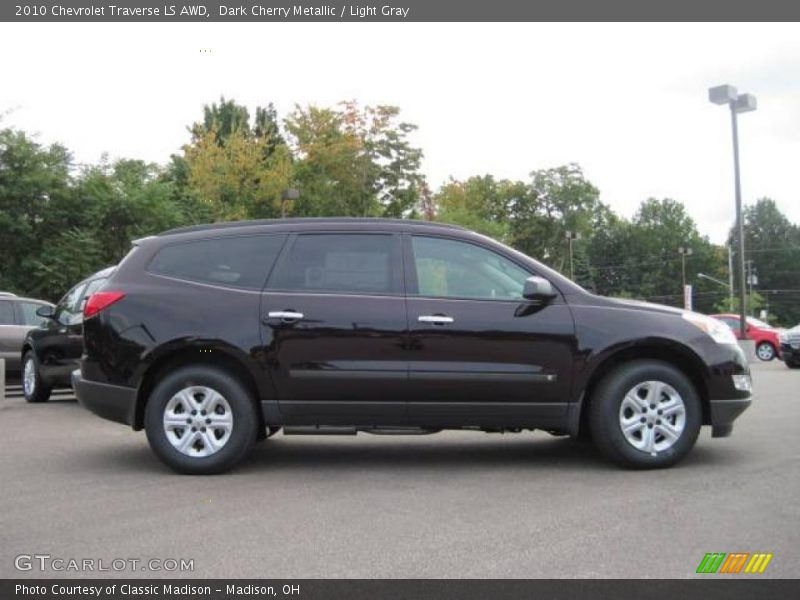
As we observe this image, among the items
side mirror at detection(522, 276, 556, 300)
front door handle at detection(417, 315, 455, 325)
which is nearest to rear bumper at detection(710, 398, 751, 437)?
side mirror at detection(522, 276, 556, 300)

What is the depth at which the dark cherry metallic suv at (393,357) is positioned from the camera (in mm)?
5961

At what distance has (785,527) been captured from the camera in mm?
4531

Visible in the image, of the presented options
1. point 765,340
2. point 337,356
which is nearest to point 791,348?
point 765,340

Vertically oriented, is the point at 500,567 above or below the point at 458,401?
below

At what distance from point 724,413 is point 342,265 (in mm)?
3011

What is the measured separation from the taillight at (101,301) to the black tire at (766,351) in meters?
23.0

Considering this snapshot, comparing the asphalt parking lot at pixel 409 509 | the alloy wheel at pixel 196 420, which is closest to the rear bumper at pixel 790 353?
the asphalt parking lot at pixel 409 509

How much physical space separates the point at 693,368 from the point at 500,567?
2971mm

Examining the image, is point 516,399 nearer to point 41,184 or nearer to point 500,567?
point 500,567

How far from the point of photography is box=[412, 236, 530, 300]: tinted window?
20.1 ft

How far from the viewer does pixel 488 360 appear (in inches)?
235

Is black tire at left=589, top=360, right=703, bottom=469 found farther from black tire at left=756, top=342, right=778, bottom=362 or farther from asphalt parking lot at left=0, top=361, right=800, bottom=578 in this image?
black tire at left=756, top=342, right=778, bottom=362

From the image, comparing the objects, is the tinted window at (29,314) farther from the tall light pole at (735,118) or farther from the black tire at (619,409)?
the tall light pole at (735,118)
